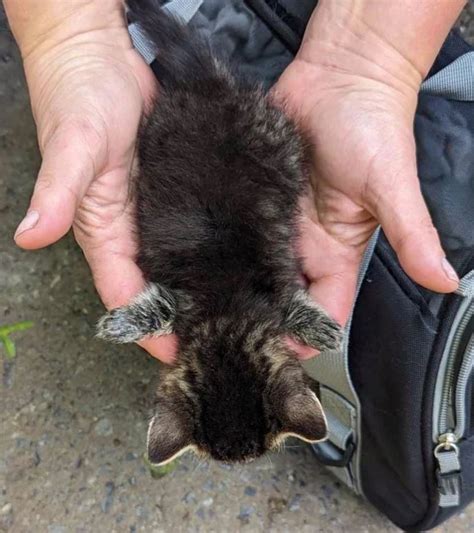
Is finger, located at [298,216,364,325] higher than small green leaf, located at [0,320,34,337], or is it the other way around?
finger, located at [298,216,364,325]

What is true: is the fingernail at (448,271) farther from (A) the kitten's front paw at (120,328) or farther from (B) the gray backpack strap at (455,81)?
(A) the kitten's front paw at (120,328)

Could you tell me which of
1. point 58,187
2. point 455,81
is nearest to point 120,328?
point 58,187

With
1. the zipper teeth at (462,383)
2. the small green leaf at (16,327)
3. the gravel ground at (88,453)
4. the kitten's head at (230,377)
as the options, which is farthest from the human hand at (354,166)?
the small green leaf at (16,327)

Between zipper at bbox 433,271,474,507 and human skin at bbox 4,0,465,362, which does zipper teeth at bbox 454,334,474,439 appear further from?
human skin at bbox 4,0,465,362

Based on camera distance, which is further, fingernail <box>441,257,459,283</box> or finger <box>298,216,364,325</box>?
finger <box>298,216,364,325</box>

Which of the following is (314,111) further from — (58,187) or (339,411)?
(339,411)

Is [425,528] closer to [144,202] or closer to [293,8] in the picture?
[144,202]

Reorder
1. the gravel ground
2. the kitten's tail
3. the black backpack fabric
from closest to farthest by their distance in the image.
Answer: the black backpack fabric < the kitten's tail < the gravel ground

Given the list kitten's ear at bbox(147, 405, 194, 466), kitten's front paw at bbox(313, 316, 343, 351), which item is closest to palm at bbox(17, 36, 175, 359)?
kitten's ear at bbox(147, 405, 194, 466)
